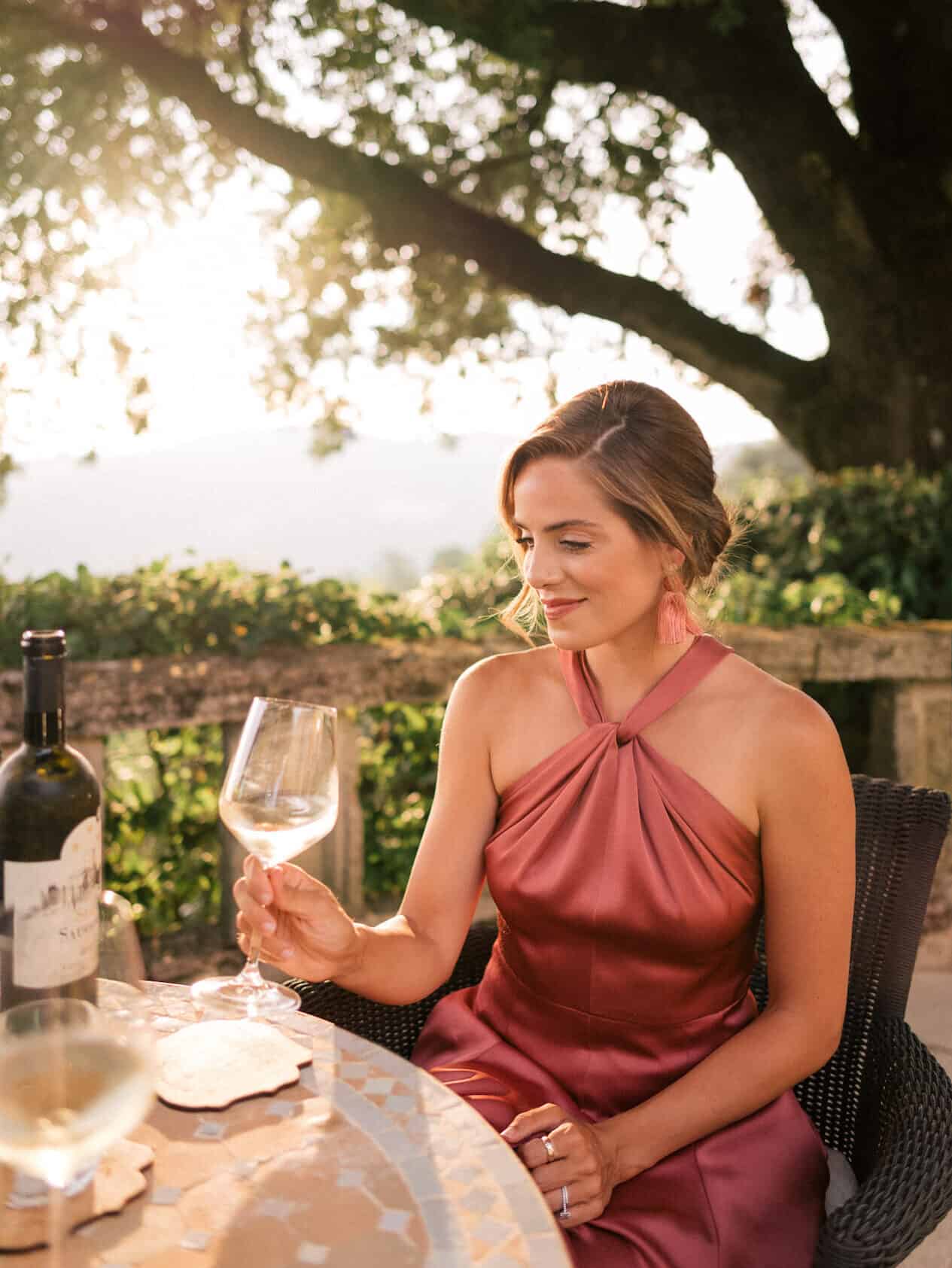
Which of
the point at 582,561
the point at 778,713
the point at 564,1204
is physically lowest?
the point at 564,1204

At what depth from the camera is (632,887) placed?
1.93m

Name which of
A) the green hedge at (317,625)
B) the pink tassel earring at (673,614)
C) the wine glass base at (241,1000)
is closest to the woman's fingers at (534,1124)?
the wine glass base at (241,1000)

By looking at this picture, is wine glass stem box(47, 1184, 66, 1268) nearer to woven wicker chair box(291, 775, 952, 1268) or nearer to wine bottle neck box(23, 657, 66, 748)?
wine bottle neck box(23, 657, 66, 748)

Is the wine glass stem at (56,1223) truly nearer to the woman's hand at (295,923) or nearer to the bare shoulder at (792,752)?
the woman's hand at (295,923)

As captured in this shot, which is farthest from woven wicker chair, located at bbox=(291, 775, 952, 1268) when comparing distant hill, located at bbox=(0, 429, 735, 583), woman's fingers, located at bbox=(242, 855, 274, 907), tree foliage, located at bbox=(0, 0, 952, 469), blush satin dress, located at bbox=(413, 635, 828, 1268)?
distant hill, located at bbox=(0, 429, 735, 583)

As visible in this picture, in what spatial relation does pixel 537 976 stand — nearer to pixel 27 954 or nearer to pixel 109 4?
→ pixel 27 954

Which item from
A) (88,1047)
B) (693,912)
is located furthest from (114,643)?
(88,1047)

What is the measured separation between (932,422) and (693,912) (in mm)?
6733

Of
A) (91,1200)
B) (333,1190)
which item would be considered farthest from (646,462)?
(91,1200)

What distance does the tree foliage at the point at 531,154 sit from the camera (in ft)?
21.9

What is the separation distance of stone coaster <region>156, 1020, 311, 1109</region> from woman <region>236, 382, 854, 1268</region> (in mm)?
176

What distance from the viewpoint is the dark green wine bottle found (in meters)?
1.20

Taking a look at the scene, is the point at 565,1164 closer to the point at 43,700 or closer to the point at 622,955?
the point at 622,955

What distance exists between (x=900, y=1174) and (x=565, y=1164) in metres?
0.43
